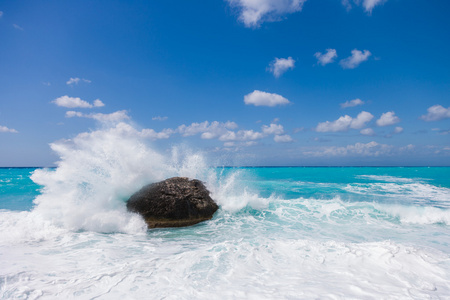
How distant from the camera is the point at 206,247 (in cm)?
612

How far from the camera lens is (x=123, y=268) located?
15.3ft

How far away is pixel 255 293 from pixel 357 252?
11.3 feet

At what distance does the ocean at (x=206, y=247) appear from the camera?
3.90m

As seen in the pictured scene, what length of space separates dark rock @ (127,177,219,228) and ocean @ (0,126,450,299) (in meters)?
0.41

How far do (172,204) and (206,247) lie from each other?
3103mm

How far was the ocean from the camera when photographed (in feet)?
12.8

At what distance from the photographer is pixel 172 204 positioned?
28.7 feet

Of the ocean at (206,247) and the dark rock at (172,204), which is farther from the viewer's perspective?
the dark rock at (172,204)

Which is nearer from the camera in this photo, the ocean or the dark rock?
the ocean

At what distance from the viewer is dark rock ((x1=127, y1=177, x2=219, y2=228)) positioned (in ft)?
27.9

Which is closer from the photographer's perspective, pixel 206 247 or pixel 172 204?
pixel 206 247

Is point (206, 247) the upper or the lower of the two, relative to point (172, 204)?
lower

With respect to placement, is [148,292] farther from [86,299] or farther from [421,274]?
[421,274]

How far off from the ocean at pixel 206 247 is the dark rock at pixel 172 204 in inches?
16.0
